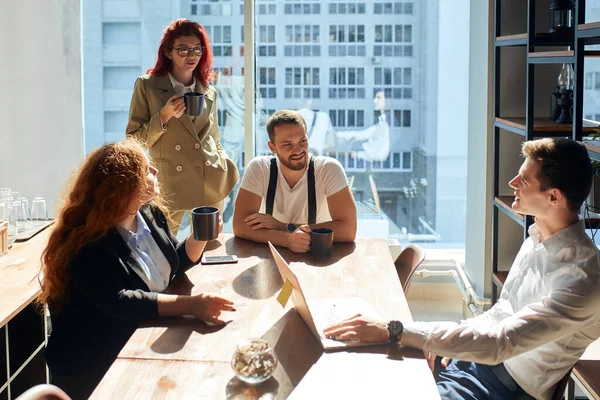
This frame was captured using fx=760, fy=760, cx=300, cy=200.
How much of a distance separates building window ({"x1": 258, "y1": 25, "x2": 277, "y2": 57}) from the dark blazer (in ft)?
8.09

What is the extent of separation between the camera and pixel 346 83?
14.5ft

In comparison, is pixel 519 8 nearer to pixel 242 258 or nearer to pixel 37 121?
pixel 242 258

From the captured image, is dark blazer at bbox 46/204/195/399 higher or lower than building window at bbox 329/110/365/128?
lower

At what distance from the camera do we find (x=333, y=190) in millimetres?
3018

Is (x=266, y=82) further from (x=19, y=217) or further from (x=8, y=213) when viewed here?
(x=8, y=213)

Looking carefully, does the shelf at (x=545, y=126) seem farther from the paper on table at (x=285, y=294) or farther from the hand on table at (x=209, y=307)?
the hand on table at (x=209, y=307)

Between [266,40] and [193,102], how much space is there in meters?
1.35

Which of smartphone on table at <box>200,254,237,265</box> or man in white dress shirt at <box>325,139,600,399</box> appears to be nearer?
man in white dress shirt at <box>325,139,600,399</box>

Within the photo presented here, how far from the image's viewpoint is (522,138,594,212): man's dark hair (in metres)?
1.98

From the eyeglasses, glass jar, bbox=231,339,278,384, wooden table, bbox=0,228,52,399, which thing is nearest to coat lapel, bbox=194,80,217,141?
the eyeglasses

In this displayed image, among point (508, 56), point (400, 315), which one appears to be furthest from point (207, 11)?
point (400, 315)

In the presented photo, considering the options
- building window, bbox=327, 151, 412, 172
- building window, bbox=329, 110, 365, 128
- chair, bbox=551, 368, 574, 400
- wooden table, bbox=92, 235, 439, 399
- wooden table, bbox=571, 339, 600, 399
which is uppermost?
building window, bbox=329, 110, 365, 128

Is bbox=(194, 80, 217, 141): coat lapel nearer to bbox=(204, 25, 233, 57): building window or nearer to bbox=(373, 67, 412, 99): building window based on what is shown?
bbox=(204, 25, 233, 57): building window

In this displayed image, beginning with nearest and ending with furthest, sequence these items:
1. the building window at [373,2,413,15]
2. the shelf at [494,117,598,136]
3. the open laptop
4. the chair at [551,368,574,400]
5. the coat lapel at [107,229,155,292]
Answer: the open laptop
the chair at [551,368,574,400]
the coat lapel at [107,229,155,292]
the shelf at [494,117,598,136]
the building window at [373,2,413,15]
